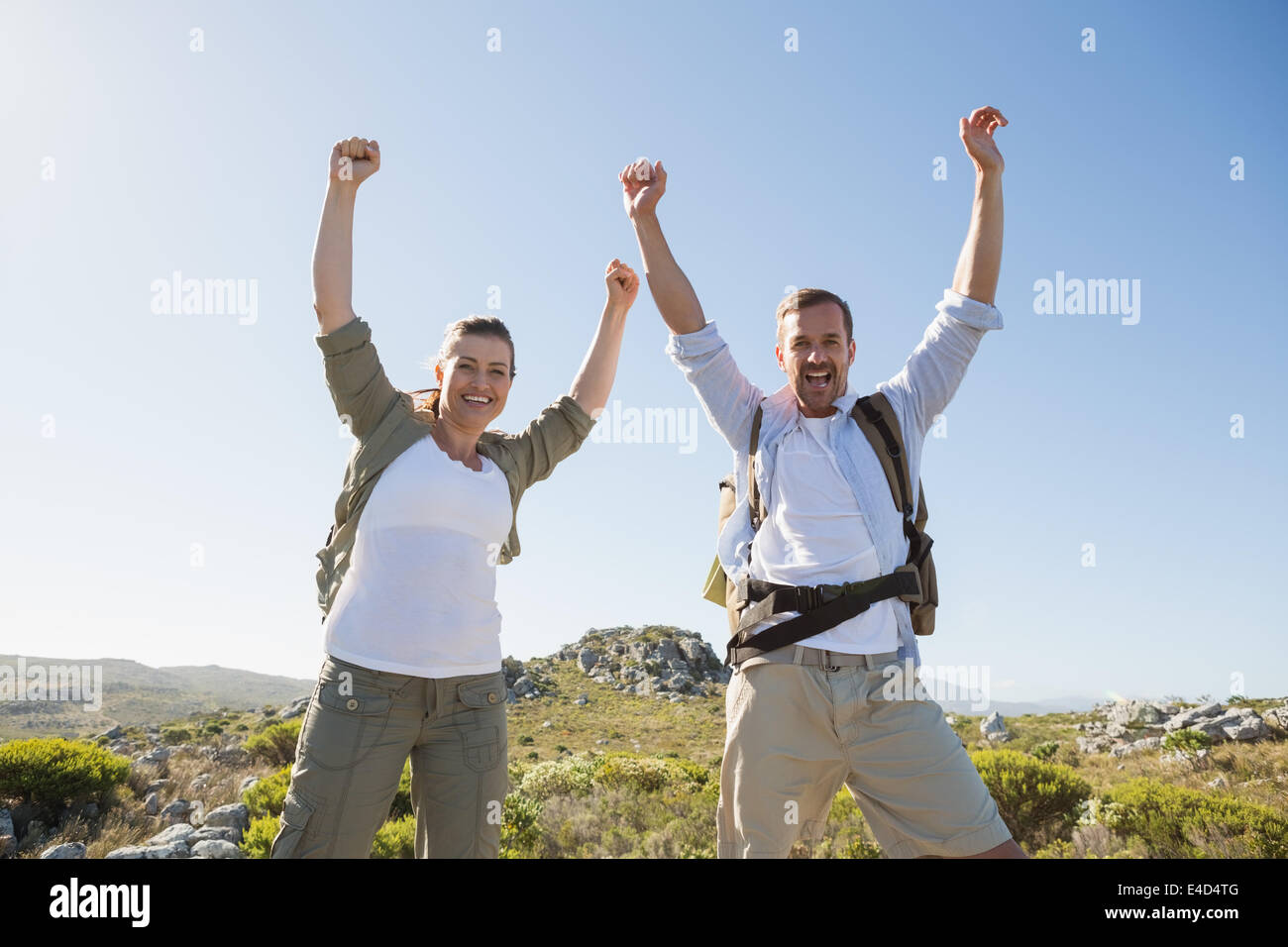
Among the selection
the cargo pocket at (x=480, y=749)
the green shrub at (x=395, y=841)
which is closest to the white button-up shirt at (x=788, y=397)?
the cargo pocket at (x=480, y=749)

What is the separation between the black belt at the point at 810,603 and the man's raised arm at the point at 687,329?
0.66m

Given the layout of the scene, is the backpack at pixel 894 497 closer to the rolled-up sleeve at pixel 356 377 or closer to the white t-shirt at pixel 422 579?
the white t-shirt at pixel 422 579

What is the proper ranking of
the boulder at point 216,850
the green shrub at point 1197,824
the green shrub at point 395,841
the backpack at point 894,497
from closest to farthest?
the backpack at point 894,497 → the green shrub at point 395,841 → the green shrub at point 1197,824 → the boulder at point 216,850

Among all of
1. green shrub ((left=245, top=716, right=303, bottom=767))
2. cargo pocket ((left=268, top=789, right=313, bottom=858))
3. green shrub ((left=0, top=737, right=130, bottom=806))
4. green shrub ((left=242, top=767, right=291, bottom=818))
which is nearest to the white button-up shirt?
cargo pocket ((left=268, top=789, right=313, bottom=858))

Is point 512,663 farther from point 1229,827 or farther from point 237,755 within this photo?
point 1229,827

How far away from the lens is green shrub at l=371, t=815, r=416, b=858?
755 cm

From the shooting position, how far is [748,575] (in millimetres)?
2848

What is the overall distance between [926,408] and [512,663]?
46.2 meters

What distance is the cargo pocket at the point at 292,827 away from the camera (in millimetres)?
2451

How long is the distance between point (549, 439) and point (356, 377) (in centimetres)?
86

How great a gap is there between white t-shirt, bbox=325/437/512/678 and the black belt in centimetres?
96

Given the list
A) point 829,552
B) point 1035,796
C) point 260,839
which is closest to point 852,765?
point 829,552
